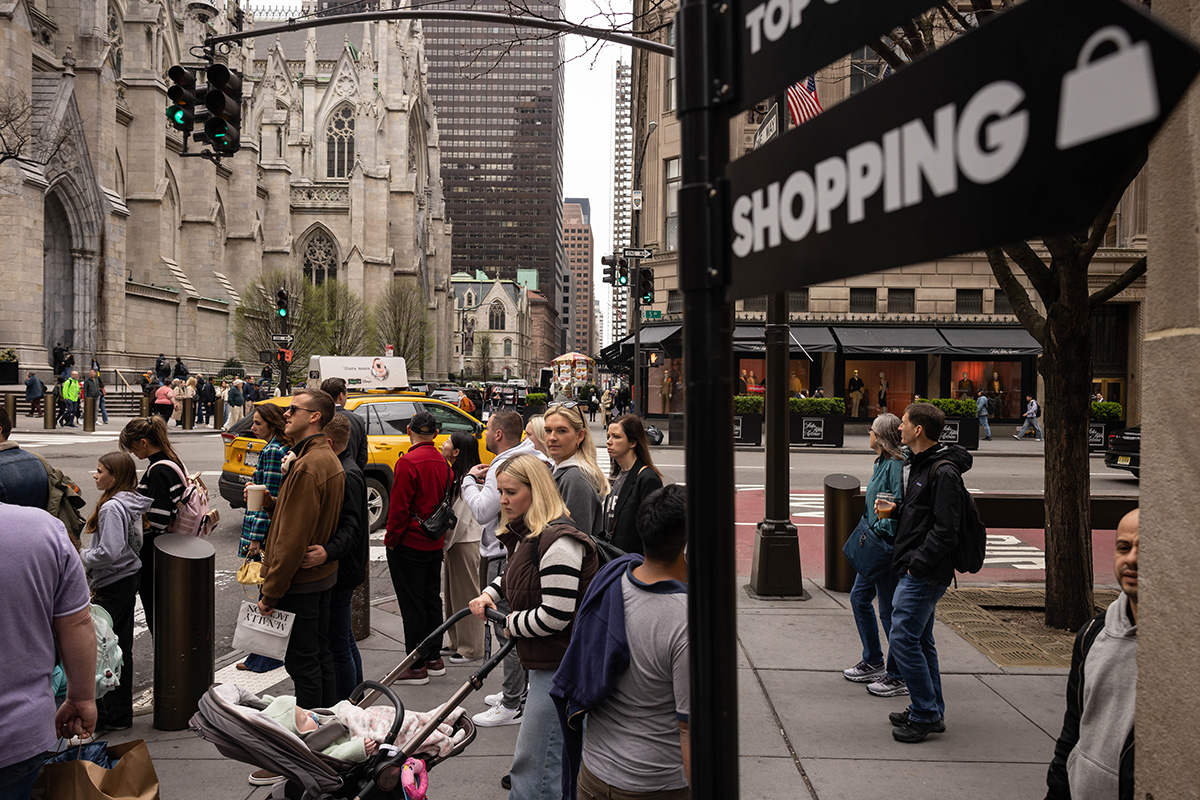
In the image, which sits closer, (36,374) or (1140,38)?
(1140,38)

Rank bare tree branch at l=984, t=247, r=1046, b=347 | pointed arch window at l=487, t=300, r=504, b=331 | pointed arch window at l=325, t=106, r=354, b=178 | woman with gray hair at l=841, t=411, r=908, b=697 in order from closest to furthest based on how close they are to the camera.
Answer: woman with gray hair at l=841, t=411, r=908, b=697
bare tree branch at l=984, t=247, r=1046, b=347
pointed arch window at l=325, t=106, r=354, b=178
pointed arch window at l=487, t=300, r=504, b=331

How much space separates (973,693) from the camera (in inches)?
224

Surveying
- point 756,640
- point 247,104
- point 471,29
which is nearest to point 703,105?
point 756,640

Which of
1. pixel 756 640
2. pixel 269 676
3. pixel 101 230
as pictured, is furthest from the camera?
pixel 101 230

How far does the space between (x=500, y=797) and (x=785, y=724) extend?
1.89 meters

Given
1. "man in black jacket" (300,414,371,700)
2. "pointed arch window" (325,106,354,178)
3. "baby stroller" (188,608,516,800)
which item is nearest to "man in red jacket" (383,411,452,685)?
"man in black jacket" (300,414,371,700)

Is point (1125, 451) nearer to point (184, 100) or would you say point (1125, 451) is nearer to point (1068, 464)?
point (1068, 464)

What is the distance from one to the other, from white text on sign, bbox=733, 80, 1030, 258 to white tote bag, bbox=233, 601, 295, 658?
4196mm

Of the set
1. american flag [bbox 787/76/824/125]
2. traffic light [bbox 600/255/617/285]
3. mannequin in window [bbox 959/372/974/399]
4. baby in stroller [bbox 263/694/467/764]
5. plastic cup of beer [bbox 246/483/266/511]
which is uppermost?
traffic light [bbox 600/255/617/285]

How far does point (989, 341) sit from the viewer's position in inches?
1194

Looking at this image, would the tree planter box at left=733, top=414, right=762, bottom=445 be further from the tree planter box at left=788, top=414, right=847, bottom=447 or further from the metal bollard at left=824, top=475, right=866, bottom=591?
the metal bollard at left=824, top=475, right=866, bottom=591

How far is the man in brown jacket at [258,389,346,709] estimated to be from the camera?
4754 mm

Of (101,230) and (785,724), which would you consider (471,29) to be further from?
(785,724)

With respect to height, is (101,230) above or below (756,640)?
above
